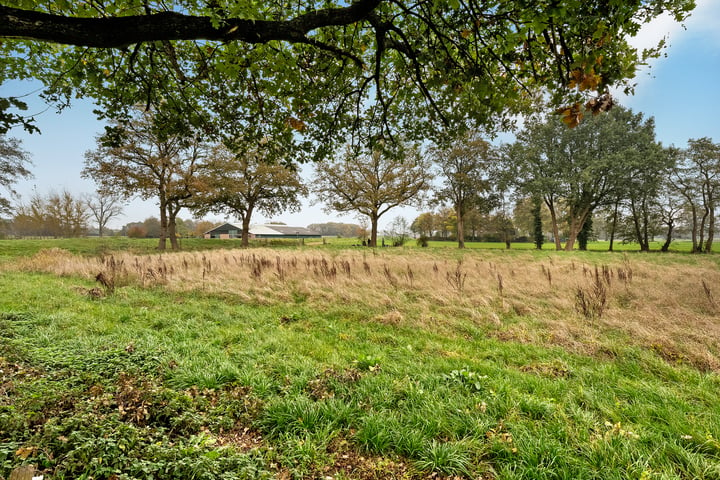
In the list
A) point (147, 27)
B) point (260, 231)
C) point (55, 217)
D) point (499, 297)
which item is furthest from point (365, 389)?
point (260, 231)

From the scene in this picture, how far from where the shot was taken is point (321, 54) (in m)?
5.18

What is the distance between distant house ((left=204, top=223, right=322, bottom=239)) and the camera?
242 feet

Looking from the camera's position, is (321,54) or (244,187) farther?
(244,187)

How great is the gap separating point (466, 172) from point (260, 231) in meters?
66.8

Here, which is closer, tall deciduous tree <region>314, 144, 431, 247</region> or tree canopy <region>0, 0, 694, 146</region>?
tree canopy <region>0, 0, 694, 146</region>

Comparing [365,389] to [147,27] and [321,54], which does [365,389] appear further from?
[321,54]

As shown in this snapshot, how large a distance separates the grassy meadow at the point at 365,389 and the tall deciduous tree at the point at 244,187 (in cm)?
1970

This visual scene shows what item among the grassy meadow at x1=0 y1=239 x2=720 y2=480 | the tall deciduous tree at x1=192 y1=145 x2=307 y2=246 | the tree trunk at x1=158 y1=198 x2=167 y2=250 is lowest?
the grassy meadow at x1=0 y1=239 x2=720 y2=480

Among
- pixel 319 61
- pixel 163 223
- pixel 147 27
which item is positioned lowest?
pixel 163 223

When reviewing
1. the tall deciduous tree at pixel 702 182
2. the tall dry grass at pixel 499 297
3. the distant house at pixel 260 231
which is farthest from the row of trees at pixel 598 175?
the distant house at pixel 260 231

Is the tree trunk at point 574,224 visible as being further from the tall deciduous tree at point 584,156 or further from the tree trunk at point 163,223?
the tree trunk at point 163,223

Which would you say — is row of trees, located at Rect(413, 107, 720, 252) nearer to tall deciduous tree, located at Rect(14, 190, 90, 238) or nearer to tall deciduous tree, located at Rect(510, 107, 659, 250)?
tall deciduous tree, located at Rect(510, 107, 659, 250)

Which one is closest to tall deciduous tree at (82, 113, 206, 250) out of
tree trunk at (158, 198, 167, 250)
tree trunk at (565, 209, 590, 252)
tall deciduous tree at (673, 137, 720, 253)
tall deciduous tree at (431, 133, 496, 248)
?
tree trunk at (158, 198, 167, 250)

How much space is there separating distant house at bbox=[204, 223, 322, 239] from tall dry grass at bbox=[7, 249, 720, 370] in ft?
205
